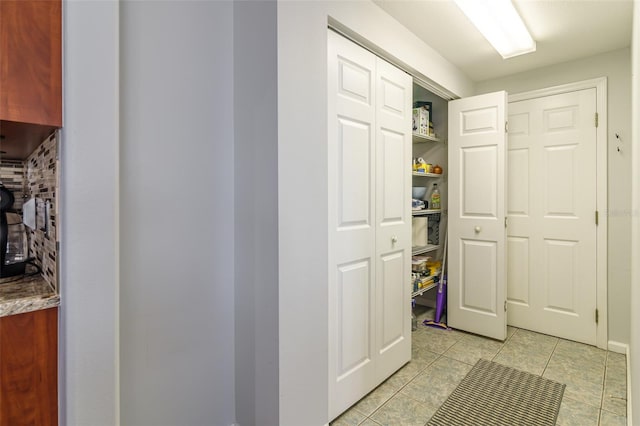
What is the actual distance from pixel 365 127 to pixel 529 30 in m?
1.45

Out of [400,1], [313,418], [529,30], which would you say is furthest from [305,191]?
[529,30]

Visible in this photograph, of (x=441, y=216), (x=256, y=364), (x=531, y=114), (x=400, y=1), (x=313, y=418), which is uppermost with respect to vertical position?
(x=400, y=1)

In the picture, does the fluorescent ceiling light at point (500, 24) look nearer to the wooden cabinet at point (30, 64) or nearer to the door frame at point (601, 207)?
the door frame at point (601, 207)

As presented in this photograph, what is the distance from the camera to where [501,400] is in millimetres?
1872

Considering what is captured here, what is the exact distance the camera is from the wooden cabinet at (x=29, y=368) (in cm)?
94

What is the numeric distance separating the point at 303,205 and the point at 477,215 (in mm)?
1950

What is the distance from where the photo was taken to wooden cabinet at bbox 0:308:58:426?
944 millimetres

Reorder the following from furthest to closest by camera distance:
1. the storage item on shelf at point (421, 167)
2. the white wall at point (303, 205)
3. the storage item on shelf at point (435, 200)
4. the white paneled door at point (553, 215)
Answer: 1. the storage item on shelf at point (435, 200)
2. the storage item on shelf at point (421, 167)
3. the white paneled door at point (553, 215)
4. the white wall at point (303, 205)

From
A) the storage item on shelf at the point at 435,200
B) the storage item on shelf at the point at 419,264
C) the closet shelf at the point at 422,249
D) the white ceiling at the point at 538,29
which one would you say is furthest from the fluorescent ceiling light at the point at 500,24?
the storage item on shelf at the point at 419,264

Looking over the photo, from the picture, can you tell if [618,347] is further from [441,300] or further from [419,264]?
[419,264]

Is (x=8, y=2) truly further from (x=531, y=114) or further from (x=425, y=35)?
(x=531, y=114)

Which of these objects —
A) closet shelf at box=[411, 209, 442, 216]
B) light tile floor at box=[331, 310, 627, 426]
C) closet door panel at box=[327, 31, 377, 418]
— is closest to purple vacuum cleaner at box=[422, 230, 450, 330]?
light tile floor at box=[331, 310, 627, 426]

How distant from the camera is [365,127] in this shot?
Result: 1.84 metres

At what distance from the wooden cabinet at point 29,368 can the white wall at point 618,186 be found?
349 cm
